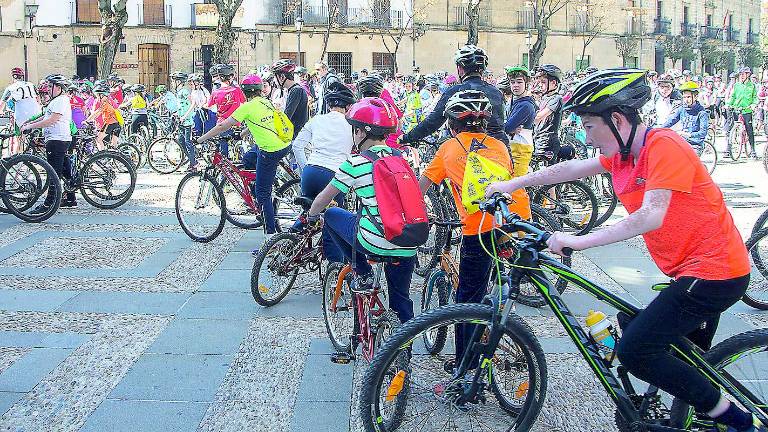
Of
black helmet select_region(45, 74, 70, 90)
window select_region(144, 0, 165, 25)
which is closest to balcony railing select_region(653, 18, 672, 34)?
window select_region(144, 0, 165, 25)

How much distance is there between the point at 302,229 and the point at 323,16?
36.7m

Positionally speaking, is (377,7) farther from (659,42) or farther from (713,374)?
(713,374)

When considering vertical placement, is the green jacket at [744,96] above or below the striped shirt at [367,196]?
Result: above

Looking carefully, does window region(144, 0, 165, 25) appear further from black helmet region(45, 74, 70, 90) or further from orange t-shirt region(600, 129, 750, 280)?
orange t-shirt region(600, 129, 750, 280)

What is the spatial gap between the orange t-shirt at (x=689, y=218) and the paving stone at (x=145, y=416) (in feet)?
8.29

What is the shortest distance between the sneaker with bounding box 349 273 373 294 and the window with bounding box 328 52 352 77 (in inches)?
1509

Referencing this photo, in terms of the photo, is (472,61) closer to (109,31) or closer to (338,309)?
(338,309)

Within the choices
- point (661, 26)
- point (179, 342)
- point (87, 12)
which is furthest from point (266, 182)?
point (661, 26)

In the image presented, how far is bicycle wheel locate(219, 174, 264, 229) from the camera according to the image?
341 inches

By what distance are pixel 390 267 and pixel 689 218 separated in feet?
5.83

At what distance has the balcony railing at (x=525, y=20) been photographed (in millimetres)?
47381

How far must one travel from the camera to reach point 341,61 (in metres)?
42.4

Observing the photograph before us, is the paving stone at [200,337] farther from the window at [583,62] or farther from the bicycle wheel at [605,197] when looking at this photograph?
the window at [583,62]

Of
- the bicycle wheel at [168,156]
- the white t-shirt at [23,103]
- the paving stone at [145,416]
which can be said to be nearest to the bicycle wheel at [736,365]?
the paving stone at [145,416]
